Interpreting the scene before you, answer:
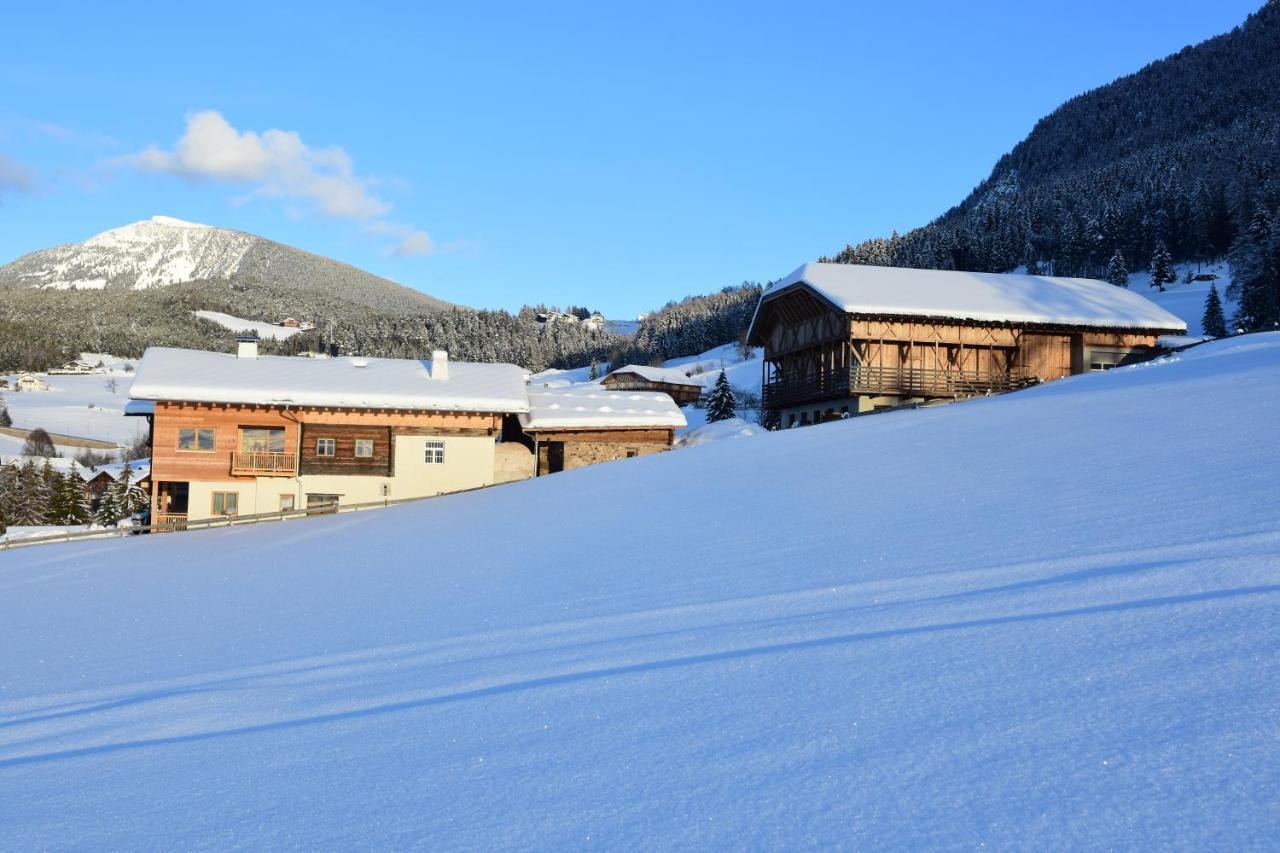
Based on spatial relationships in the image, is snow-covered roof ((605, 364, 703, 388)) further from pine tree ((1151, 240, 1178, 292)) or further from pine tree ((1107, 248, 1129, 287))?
pine tree ((1151, 240, 1178, 292))

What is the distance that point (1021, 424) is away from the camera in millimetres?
18156

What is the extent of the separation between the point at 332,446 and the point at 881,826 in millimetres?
30264

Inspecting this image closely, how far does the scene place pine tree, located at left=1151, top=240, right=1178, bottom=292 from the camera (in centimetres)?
7881

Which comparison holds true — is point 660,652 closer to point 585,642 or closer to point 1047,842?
point 585,642

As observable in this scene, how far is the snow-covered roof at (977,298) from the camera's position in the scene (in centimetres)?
3588

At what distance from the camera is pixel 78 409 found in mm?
126688

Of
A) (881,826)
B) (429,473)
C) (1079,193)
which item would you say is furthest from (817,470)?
(1079,193)

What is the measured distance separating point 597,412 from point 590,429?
0.66m

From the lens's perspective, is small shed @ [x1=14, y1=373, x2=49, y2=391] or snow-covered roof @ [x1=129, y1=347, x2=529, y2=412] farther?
small shed @ [x1=14, y1=373, x2=49, y2=391]

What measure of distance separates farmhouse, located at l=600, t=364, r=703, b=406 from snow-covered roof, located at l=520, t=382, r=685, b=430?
1705 inches

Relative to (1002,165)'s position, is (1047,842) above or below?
below

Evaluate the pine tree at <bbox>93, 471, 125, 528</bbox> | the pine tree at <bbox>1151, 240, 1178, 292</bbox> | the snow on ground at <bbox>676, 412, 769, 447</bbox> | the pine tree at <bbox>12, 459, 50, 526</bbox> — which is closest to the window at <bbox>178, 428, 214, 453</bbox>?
the snow on ground at <bbox>676, 412, 769, 447</bbox>

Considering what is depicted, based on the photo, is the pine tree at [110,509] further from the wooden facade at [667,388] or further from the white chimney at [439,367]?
the wooden facade at [667,388]

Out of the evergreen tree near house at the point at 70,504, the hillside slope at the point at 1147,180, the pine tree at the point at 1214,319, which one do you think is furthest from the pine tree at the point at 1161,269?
the evergreen tree near house at the point at 70,504
